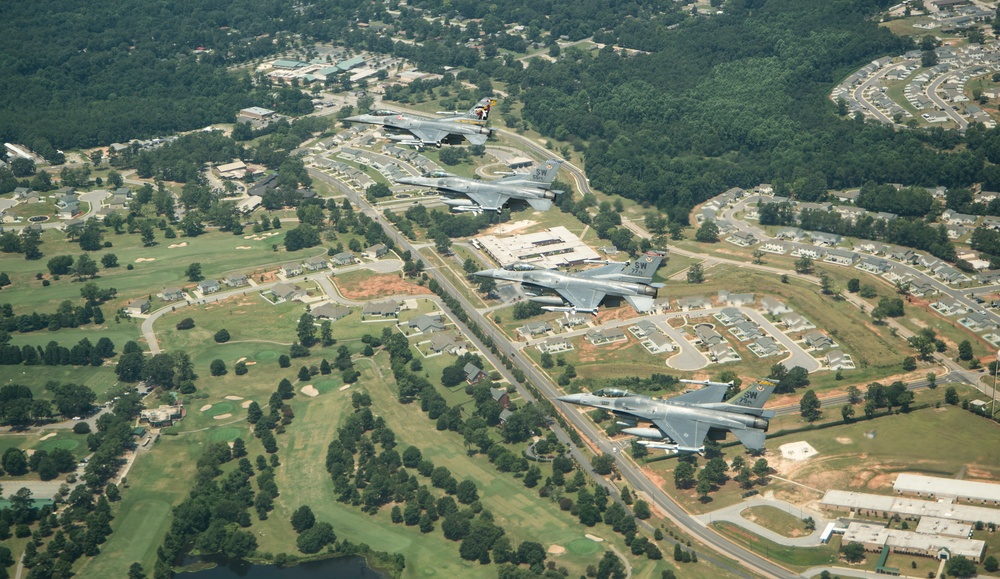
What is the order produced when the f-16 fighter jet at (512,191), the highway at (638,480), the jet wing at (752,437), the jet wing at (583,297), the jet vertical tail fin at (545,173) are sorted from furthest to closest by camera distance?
the jet vertical tail fin at (545,173)
the highway at (638,480)
the f-16 fighter jet at (512,191)
the jet wing at (583,297)
the jet wing at (752,437)

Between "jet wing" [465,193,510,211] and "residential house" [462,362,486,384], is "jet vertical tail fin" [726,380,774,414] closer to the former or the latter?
"jet wing" [465,193,510,211]

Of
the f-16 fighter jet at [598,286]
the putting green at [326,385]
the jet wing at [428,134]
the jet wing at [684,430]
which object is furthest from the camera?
the putting green at [326,385]

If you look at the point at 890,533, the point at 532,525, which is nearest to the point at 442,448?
the point at 532,525

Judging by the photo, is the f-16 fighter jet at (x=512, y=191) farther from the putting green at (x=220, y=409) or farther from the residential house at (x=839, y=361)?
the residential house at (x=839, y=361)

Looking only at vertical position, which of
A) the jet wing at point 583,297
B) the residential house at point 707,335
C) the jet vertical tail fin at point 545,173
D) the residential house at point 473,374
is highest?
the jet vertical tail fin at point 545,173

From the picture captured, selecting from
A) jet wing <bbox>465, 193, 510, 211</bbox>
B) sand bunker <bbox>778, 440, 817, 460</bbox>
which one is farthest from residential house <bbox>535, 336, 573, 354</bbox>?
jet wing <bbox>465, 193, 510, 211</bbox>

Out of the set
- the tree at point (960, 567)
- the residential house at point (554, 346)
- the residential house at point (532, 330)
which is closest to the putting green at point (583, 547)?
the tree at point (960, 567)

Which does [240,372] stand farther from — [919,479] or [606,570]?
[919,479]
